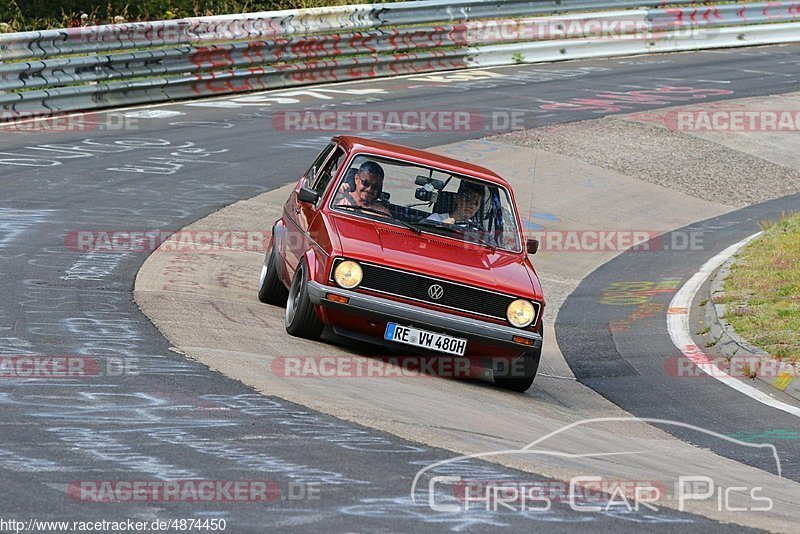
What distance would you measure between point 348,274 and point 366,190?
1.34 m

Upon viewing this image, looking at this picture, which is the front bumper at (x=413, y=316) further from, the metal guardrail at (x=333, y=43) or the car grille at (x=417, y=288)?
the metal guardrail at (x=333, y=43)

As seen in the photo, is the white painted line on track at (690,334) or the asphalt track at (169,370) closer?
the asphalt track at (169,370)

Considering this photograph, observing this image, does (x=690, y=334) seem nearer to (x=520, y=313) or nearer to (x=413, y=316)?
(x=520, y=313)

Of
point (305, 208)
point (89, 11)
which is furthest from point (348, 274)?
point (89, 11)

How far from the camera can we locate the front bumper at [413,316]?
924 cm

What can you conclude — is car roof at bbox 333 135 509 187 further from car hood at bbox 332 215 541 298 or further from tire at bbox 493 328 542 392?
tire at bbox 493 328 542 392

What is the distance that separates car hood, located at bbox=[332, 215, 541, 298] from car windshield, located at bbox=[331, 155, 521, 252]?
190mm

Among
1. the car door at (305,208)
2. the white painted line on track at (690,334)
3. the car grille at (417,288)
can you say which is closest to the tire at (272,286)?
the car door at (305,208)

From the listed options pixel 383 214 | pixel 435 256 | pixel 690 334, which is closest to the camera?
pixel 435 256

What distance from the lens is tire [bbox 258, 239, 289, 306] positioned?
36.9 ft

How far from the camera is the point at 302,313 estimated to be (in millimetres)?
9570

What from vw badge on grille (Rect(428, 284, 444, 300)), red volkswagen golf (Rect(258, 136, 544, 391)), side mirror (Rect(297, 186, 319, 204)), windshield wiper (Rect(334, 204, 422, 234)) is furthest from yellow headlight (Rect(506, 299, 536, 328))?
side mirror (Rect(297, 186, 319, 204))

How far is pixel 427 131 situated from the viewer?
A: 68.0 feet

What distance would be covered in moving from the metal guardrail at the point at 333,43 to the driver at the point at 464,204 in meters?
10.7
